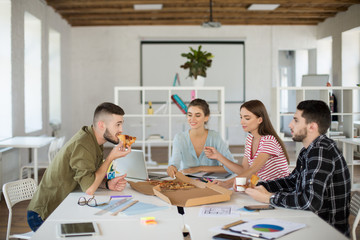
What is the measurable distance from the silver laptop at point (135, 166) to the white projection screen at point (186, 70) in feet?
27.4

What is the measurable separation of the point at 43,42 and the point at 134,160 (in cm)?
611

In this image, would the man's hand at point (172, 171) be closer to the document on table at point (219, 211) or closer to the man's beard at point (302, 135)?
the document on table at point (219, 211)

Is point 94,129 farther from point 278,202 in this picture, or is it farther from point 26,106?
point 26,106

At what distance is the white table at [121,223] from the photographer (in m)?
1.89

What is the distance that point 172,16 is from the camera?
1047 centimetres

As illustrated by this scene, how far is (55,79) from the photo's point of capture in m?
10.1

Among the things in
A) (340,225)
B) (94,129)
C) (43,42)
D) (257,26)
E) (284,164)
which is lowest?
(340,225)

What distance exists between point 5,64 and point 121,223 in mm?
5444

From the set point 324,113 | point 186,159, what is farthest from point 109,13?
point 324,113

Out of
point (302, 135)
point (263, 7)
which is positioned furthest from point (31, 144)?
point (263, 7)

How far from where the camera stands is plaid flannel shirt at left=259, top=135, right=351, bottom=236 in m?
2.18

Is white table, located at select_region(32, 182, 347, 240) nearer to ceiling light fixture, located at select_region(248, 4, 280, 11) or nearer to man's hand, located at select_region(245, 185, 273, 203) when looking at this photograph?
man's hand, located at select_region(245, 185, 273, 203)

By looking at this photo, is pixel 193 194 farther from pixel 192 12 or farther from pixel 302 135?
Result: pixel 192 12

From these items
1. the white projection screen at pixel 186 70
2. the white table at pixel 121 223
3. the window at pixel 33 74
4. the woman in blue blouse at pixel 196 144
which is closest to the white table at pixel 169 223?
the white table at pixel 121 223
